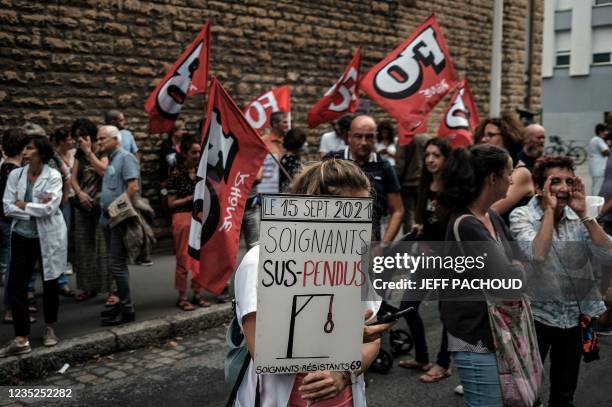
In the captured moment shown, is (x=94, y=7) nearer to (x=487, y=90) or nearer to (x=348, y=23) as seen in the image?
(x=348, y=23)

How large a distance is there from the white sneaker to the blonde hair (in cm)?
389

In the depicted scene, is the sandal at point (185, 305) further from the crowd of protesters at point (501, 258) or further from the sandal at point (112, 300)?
the crowd of protesters at point (501, 258)

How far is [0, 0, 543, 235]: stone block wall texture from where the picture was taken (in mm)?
8414

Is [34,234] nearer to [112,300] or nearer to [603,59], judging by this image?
[112,300]

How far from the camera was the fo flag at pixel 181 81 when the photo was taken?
6840 mm

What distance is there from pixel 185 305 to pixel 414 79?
3643 mm

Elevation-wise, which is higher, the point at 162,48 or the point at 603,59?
the point at 162,48

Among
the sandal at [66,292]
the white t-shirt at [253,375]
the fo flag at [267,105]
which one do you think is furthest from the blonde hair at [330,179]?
the fo flag at [267,105]

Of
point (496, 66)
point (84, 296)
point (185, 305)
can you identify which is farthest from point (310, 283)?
point (496, 66)

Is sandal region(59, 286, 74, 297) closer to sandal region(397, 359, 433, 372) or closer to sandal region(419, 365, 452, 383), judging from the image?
sandal region(397, 359, 433, 372)

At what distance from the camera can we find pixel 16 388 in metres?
4.82

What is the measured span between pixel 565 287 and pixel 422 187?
2.02 metres

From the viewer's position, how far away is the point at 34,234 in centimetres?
545

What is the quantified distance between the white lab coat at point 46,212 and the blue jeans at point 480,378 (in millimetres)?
3659
